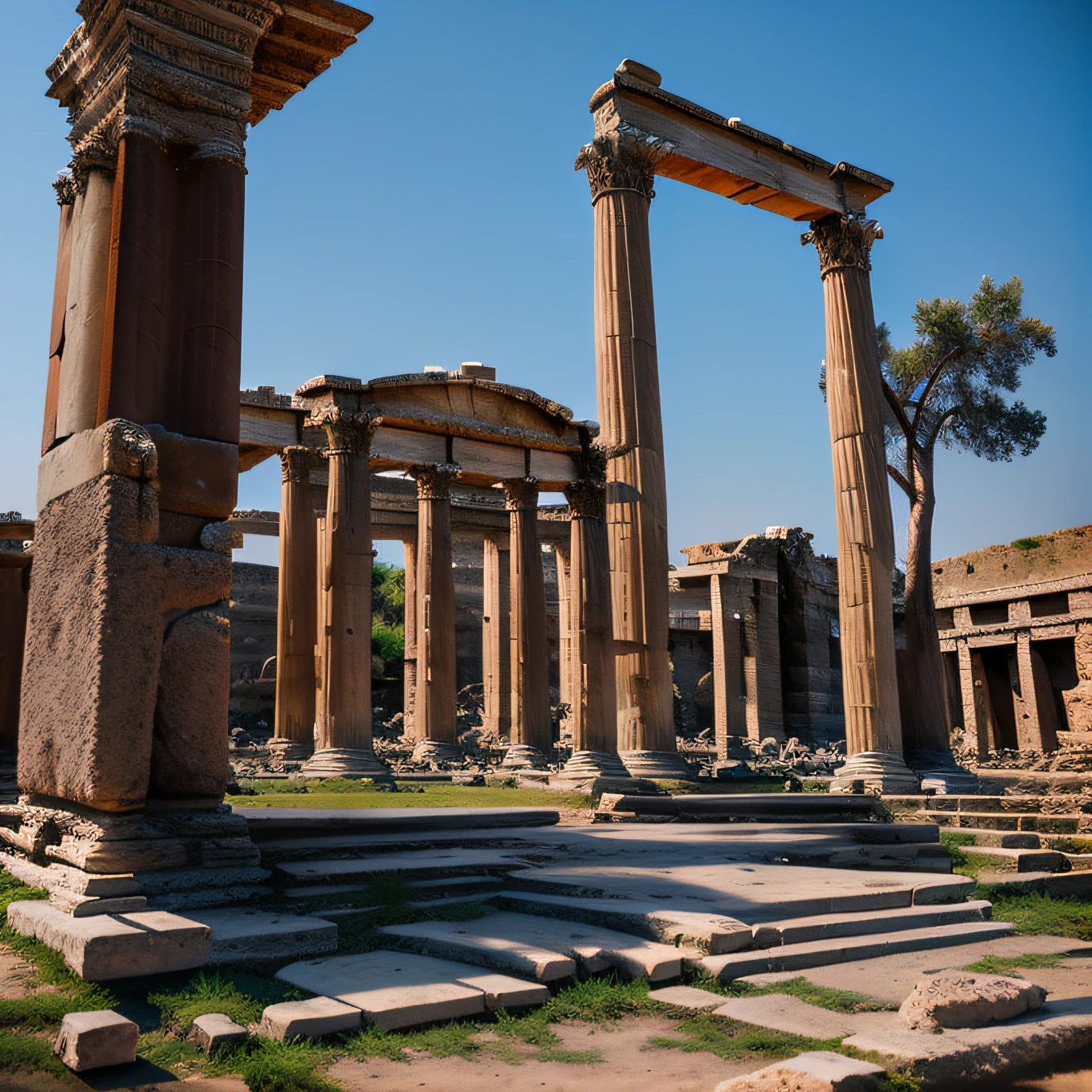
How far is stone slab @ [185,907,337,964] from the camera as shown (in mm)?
3939

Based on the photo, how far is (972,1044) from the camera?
3125mm

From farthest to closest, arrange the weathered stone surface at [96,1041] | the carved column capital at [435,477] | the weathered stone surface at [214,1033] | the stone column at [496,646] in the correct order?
1. the stone column at [496,646]
2. the carved column capital at [435,477]
3. the weathered stone surface at [214,1033]
4. the weathered stone surface at [96,1041]

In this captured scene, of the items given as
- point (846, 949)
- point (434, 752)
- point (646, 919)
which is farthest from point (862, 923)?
point (434, 752)

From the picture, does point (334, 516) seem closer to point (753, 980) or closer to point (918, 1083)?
point (753, 980)

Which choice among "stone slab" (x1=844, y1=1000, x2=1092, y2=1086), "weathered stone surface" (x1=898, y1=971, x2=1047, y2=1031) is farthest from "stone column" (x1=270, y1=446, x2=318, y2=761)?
"stone slab" (x1=844, y1=1000, x2=1092, y2=1086)

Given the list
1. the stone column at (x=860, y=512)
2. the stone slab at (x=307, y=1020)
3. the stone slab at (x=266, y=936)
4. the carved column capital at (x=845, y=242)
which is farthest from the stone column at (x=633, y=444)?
the stone slab at (x=307, y=1020)

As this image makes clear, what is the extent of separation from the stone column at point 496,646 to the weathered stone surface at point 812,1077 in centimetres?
2310

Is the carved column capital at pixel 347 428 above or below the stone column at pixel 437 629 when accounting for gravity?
above

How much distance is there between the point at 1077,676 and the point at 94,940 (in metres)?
27.4

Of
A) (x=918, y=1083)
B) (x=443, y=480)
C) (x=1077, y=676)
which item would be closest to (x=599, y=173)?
(x=443, y=480)

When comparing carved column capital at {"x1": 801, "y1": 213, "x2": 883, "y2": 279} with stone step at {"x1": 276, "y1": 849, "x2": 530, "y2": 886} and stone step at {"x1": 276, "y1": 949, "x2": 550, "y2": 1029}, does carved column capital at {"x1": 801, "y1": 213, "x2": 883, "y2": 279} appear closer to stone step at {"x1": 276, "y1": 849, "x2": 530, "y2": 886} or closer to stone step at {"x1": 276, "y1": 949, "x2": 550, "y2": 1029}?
stone step at {"x1": 276, "y1": 849, "x2": 530, "y2": 886}

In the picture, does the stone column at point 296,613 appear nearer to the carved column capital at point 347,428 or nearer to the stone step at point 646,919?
the carved column capital at point 347,428

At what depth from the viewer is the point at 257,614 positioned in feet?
117

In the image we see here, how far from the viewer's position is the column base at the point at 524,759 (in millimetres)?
15953
